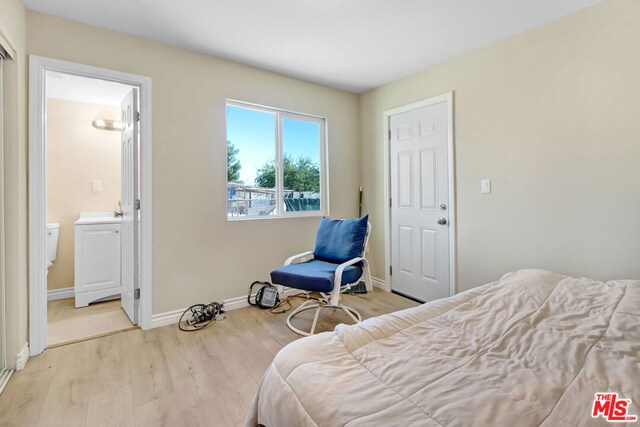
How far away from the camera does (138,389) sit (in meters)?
1.70

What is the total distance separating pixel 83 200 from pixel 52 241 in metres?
0.54

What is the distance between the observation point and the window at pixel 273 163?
120 inches

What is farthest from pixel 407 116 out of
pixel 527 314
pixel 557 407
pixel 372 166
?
pixel 557 407

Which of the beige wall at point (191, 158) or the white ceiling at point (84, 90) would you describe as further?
the white ceiling at point (84, 90)

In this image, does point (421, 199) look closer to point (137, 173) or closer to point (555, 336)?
point (555, 336)

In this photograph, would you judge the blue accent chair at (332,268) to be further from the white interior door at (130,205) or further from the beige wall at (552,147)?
the white interior door at (130,205)

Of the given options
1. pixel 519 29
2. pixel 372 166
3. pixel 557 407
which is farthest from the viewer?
pixel 372 166

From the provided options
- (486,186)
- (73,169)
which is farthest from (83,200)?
(486,186)

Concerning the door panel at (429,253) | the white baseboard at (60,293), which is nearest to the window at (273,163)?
the door panel at (429,253)

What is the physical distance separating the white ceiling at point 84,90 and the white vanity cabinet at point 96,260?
4.46ft

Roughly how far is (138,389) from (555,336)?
2031mm

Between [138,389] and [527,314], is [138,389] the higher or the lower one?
the lower one

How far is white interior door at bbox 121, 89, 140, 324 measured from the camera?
8.23 feet

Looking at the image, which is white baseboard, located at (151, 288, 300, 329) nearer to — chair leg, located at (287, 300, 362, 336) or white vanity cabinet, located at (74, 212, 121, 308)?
chair leg, located at (287, 300, 362, 336)
